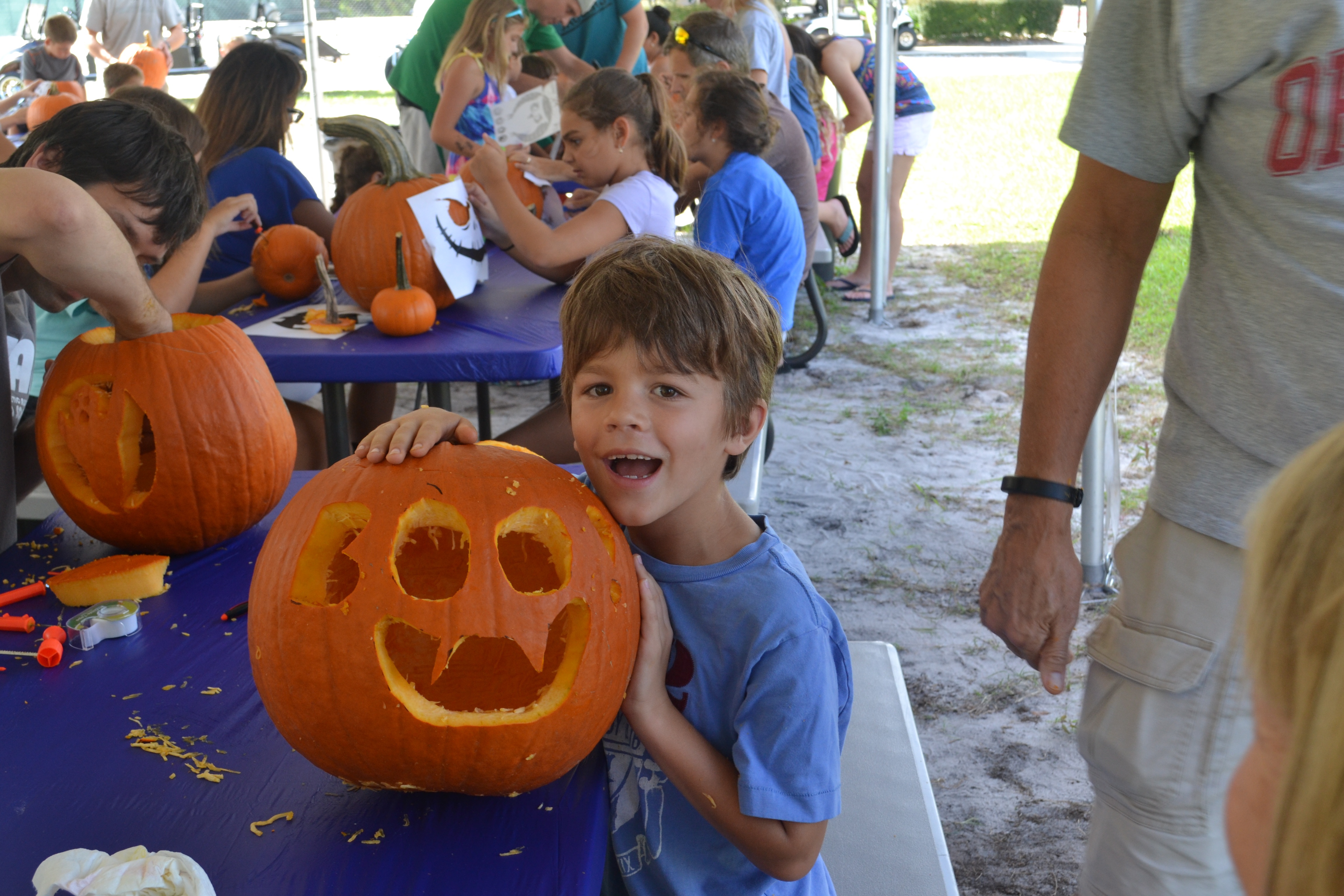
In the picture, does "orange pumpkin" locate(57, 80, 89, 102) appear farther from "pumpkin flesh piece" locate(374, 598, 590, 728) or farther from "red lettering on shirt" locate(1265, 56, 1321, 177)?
"red lettering on shirt" locate(1265, 56, 1321, 177)

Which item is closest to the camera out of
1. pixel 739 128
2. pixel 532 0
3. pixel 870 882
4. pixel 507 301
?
pixel 870 882

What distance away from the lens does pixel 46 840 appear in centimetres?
97

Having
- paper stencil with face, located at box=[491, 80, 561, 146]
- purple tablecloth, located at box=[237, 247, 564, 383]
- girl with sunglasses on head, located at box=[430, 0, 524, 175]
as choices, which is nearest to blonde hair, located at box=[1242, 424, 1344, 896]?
purple tablecloth, located at box=[237, 247, 564, 383]

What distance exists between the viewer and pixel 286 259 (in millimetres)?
2961

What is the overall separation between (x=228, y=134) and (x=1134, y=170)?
3.17 meters

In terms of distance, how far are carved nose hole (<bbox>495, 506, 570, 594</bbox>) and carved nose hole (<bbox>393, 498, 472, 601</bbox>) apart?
0.15 ft

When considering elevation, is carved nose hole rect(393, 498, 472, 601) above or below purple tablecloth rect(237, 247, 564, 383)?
above

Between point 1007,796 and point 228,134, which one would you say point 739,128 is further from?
point 1007,796

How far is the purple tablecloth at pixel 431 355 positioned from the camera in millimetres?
2408

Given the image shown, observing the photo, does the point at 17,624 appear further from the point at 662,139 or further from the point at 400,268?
the point at 662,139

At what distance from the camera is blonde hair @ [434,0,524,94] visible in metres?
4.62

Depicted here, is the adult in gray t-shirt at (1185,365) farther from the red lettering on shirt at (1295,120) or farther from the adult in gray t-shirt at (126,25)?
the adult in gray t-shirt at (126,25)

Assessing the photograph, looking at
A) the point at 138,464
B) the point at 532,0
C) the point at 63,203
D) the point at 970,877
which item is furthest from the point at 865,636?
the point at 532,0

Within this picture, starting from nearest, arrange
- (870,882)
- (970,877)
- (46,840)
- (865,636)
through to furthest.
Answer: (46,840), (870,882), (970,877), (865,636)
